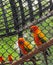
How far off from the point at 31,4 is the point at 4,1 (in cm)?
21

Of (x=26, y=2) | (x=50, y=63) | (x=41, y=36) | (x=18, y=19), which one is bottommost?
(x=50, y=63)

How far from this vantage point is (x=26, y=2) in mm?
1700

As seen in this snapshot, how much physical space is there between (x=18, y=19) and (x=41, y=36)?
0.73 feet

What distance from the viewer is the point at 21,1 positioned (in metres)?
1.65

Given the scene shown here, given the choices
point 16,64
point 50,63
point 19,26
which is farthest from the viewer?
point 50,63

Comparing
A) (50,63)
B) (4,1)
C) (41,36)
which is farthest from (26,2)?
(50,63)

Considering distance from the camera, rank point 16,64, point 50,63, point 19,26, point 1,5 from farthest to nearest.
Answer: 1. point 50,63
2. point 19,26
3. point 1,5
4. point 16,64

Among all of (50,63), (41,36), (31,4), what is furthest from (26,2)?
(50,63)

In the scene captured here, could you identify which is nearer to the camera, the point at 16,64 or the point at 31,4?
the point at 16,64

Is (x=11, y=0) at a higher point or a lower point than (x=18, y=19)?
higher

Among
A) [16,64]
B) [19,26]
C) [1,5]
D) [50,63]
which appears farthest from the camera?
[50,63]

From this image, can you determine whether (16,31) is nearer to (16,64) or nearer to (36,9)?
(36,9)

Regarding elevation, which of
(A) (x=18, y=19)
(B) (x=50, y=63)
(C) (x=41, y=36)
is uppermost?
(A) (x=18, y=19)

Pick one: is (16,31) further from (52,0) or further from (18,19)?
(52,0)
